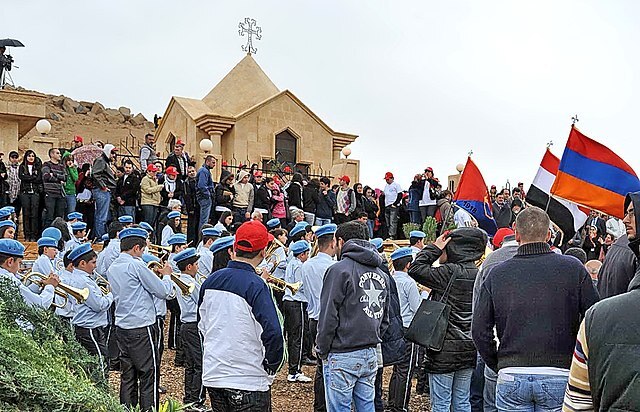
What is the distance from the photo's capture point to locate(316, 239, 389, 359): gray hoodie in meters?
5.49

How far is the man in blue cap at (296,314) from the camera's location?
9859 millimetres

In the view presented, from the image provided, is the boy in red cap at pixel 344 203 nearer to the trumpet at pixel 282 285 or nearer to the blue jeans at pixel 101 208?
the blue jeans at pixel 101 208

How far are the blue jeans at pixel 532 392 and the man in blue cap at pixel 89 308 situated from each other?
14.1ft

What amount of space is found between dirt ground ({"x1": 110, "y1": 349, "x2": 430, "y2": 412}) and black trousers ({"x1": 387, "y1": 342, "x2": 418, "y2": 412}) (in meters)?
0.78

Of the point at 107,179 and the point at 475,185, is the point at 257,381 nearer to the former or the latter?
the point at 475,185

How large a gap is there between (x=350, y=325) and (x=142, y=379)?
103 inches

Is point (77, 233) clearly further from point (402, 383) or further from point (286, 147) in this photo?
point (286, 147)

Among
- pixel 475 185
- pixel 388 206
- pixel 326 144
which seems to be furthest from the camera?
pixel 326 144

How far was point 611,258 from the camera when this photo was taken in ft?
15.1

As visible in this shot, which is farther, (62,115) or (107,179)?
(62,115)

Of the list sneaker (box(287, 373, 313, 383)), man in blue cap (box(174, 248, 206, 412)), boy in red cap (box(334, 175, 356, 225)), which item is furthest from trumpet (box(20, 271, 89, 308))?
boy in red cap (box(334, 175, 356, 225))

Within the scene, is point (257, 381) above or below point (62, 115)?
below

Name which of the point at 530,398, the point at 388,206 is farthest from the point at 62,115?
the point at 530,398

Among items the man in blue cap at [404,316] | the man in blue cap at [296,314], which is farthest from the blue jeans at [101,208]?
the man in blue cap at [404,316]
